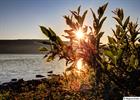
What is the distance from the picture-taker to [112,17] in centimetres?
615

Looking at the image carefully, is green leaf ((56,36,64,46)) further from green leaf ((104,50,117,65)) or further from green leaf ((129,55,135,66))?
green leaf ((129,55,135,66))

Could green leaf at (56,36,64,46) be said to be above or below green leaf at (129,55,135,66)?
above

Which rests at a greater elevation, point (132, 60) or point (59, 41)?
point (59, 41)

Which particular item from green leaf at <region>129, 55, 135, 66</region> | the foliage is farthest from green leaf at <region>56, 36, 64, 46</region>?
green leaf at <region>129, 55, 135, 66</region>

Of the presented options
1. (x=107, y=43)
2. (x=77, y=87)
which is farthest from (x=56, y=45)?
(x=77, y=87)

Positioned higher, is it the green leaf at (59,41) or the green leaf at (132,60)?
the green leaf at (59,41)

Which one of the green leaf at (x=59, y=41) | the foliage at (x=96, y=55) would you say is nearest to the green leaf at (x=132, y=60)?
the foliage at (x=96, y=55)

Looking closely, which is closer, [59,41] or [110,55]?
[110,55]

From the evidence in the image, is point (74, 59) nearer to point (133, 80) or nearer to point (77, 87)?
point (133, 80)

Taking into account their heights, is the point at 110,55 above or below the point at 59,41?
below

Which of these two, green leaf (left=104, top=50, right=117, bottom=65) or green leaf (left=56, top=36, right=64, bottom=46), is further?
green leaf (left=56, top=36, right=64, bottom=46)

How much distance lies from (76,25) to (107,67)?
75 cm

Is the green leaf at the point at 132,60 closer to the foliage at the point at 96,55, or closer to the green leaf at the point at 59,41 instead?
the foliage at the point at 96,55

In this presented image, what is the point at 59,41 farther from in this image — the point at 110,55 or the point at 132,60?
the point at 132,60
